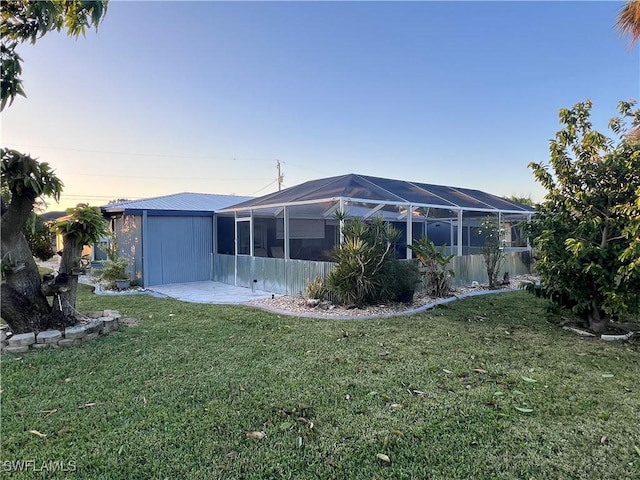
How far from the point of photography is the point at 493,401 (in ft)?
11.2

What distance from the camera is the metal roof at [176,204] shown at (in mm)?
12107

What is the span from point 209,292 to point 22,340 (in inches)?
225

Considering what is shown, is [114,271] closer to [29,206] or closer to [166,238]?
[166,238]

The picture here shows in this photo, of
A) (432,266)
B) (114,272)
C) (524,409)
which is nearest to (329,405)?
(524,409)

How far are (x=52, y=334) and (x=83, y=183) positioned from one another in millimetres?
39362

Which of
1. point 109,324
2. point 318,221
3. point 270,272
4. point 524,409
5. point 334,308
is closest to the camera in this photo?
point 524,409

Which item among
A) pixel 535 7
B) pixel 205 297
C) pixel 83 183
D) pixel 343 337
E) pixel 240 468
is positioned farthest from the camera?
pixel 83 183

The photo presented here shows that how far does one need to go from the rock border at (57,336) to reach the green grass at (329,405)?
0.28m

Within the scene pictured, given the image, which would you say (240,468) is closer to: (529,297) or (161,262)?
(529,297)

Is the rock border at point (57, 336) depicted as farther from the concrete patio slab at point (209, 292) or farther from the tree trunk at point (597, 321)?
the tree trunk at point (597, 321)

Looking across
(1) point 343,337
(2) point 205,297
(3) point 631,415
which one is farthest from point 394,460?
(2) point 205,297

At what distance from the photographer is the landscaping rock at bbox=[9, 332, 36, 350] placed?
5.05 meters

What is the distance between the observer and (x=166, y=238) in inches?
489

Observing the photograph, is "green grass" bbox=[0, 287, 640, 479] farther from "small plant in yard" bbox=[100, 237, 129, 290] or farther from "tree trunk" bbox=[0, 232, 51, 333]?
"small plant in yard" bbox=[100, 237, 129, 290]
